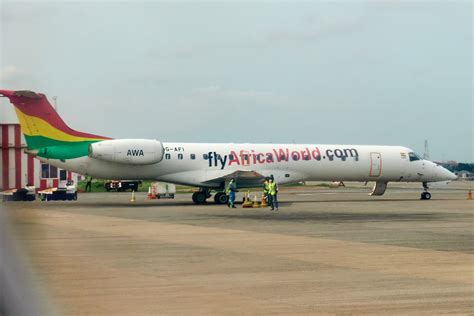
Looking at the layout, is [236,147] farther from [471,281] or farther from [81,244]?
[471,281]

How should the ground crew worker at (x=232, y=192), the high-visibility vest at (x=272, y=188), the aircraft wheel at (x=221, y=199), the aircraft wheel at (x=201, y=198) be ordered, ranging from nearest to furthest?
1. the high-visibility vest at (x=272, y=188)
2. the ground crew worker at (x=232, y=192)
3. the aircraft wheel at (x=221, y=199)
4. the aircraft wheel at (x=201, y=198)

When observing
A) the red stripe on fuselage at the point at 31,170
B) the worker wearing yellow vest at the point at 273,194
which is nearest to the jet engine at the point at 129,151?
the worker wearing yellow vest at the point at 273,194

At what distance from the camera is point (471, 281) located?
11.4 m

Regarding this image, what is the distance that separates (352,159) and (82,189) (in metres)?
31.8

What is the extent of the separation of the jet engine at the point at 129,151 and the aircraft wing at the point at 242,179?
3.55 m

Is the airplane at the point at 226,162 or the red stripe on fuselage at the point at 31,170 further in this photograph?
the airplane at the point at 226,162

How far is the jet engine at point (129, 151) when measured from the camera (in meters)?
35.4

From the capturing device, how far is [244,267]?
13.0m

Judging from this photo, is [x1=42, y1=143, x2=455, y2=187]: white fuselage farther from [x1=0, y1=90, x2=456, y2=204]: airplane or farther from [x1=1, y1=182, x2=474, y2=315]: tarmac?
[x1=1, y1=182, x2=474, y2=315]: tarmac

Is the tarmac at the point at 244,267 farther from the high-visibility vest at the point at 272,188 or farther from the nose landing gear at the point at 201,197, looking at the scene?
the nose landing gear at the point at 201,197

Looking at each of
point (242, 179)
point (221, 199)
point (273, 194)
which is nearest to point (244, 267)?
point (273, 194)

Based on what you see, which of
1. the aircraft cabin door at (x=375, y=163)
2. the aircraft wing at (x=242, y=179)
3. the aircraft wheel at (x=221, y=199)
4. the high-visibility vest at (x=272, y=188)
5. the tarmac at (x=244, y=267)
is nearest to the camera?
the tarmac at (x=244, y=267)

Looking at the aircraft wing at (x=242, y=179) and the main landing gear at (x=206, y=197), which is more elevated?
the aircraft wing at (x=242, y=179)

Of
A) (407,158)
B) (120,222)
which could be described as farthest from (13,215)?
(407,158)
